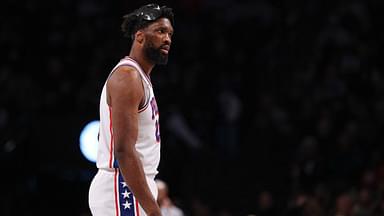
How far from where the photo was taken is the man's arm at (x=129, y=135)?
161 inches

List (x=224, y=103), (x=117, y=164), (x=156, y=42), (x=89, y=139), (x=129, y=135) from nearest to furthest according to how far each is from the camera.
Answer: (x=129, y=135)
(x=117, y=164)
(x=156, y=42)
(x=89, y=139)
(x=224, y=103)

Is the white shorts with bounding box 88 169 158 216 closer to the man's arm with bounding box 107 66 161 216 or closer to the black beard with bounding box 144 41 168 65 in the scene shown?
the man's arm with bounding box 107 66 161 216

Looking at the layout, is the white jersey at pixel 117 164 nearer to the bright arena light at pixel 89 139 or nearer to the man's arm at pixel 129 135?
the man's arm at pixel 129 135

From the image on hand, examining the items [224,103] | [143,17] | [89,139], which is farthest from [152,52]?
[224,103]

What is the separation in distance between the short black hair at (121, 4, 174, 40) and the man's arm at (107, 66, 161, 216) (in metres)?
0.34

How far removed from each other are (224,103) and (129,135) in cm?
775

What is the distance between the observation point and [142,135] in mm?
4309

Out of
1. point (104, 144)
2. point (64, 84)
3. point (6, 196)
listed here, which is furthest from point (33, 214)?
point (104, 144)

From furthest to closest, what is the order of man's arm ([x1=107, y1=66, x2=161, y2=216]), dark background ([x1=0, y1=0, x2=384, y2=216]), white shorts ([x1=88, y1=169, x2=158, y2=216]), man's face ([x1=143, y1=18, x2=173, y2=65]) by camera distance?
1. dark background ([x1=0, y1=0, x2=384, y2=216])
2. man's face ([x1=143, y1=18, x2=173, y2=65])
3. white shorts ([x1=88, y1=169, x2=158, y2=216])
4. man's arm ([x1=107, y1=66, x2=161, y2=216])

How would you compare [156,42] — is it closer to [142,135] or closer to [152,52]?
[152,52]

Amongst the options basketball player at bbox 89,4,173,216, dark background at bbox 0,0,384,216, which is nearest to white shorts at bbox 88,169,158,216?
basketball player at bbox 89,4,173,216

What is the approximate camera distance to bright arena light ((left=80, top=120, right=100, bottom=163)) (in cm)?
977

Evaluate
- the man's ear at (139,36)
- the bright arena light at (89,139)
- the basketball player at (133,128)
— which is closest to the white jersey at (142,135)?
the basketball player at (133,128)

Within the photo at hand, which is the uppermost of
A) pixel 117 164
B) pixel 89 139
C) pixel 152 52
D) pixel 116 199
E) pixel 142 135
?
pixel 152 52
